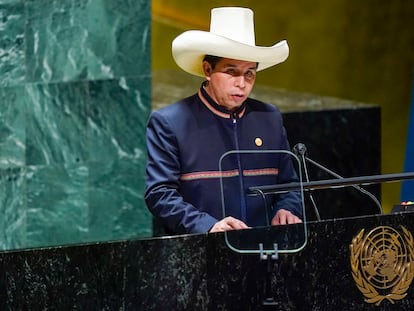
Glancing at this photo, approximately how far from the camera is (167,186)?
18.3ft

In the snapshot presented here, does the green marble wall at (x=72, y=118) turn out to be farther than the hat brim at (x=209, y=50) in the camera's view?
Yes

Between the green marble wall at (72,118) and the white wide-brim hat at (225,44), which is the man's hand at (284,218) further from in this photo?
the green marble wall at (72,118)

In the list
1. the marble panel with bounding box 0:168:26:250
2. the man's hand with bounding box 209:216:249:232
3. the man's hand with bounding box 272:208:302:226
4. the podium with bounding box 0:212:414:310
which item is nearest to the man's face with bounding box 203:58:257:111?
the man's hand with bounding box 272:208:302:226

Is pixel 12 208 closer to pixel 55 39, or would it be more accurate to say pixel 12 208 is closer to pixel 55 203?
pixel 55 203

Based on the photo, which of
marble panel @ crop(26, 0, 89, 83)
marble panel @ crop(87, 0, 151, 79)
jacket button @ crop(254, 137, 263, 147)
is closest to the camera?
jacket button @ crop(254, 137, 263, 147)

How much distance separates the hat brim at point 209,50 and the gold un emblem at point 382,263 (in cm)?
90

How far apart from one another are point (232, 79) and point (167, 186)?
0.50 metres

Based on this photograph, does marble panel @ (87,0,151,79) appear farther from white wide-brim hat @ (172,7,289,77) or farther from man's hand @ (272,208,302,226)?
man's hand @ (272,208,302,226)

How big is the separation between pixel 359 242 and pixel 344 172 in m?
3.08

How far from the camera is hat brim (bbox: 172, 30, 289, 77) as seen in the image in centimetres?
565

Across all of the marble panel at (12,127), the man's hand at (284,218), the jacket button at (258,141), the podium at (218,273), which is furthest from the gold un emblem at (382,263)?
the marble panel at (12,127)

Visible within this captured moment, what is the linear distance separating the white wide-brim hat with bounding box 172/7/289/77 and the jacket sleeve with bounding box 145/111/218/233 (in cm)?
27

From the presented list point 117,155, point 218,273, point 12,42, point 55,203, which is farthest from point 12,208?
point 218,273

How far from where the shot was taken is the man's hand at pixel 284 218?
5.49m
